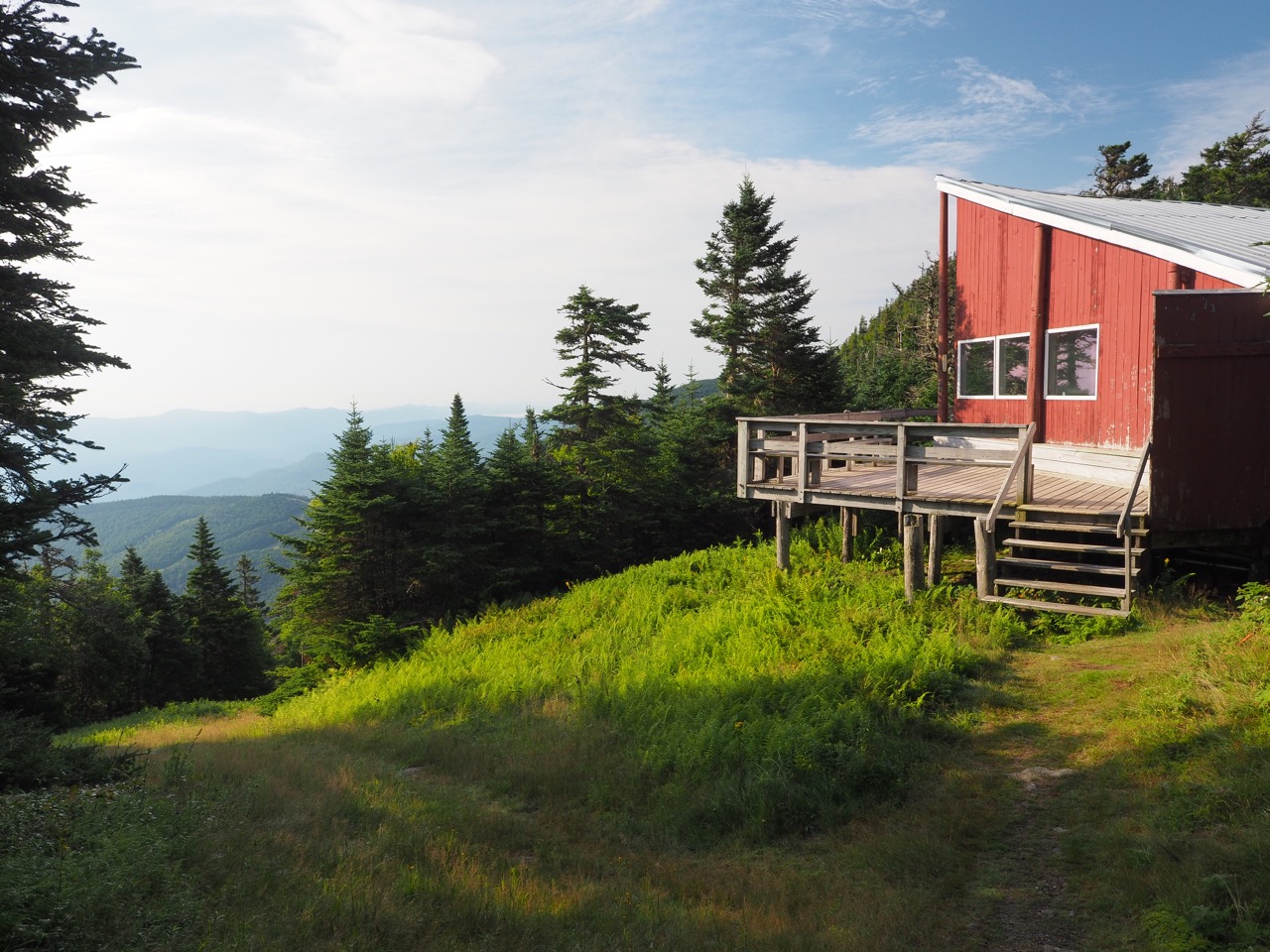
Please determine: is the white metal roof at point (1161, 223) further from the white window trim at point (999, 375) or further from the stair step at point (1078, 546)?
the stair step at point (1078, 546)

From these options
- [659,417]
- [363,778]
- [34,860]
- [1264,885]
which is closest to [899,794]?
[1264,885]

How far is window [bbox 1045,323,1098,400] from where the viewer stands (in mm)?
13445

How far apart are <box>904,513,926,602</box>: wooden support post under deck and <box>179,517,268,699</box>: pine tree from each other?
46278mm

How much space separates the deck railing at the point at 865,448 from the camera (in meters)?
12.1

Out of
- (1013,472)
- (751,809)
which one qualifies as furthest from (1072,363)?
(751,809)

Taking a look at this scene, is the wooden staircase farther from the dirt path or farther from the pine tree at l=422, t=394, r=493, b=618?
the pine tree at l=422, t=394, r=493, b=618

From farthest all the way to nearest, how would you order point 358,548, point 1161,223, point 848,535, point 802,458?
1. point 358,548
2. point 848,535
3. point 802,458
4. point 1161,223

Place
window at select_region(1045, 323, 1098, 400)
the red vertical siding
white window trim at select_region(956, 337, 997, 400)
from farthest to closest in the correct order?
1. white window trim at select_region(956, 337, 997, 400)
2. window at select_region(1045, 323, 1098, 400)
3. the red vertical siding

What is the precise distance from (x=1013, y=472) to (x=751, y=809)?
276 inches

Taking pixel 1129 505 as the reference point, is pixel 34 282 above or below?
above

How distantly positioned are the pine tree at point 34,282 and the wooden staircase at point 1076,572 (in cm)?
1318

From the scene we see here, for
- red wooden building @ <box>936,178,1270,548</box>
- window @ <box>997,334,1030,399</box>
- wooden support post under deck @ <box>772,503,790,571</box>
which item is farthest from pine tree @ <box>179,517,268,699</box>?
red wooden building @ <box>936,178,1270,548</box>

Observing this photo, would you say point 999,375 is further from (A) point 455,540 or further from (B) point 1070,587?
(A) point 455,540

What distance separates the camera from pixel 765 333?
103 feet
